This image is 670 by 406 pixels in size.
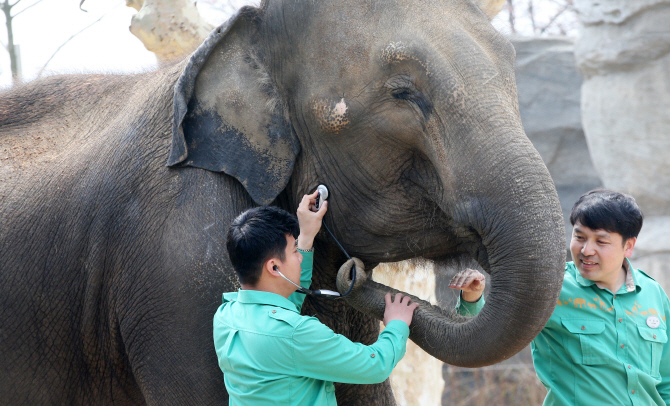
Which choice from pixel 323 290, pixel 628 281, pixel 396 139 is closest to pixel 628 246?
pixel 628 281

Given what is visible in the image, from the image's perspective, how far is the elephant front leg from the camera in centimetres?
230

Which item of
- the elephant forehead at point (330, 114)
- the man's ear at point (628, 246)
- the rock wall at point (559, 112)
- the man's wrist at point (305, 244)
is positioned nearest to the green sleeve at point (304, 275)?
the man's wrist at point (305, 244)

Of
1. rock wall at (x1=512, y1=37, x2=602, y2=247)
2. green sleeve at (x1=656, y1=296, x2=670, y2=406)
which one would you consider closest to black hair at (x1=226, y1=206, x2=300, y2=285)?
green sleeve at (x1=656, y1=296, x2=670, y2=406)

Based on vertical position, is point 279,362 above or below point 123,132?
below

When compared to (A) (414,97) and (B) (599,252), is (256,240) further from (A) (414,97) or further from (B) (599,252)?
(B) (599,252)

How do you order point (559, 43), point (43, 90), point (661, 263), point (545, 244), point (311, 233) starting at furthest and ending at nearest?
point (559, 43), point (661, 263), point (43, 90), point (311, 233), point (545, 244)

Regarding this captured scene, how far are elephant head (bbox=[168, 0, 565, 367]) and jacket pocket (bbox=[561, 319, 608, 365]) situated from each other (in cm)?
50

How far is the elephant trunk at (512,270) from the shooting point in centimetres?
170

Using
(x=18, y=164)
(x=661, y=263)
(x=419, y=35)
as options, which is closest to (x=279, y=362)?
(x=419, y=35)

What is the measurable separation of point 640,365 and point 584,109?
5.51 meters

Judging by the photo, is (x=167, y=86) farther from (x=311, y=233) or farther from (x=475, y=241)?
(x=475, y=241)

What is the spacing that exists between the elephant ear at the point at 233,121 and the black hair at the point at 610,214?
931mm

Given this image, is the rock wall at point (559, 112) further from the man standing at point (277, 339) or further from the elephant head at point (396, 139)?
the man standing at point (277, 339)

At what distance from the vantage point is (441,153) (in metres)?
1.90
